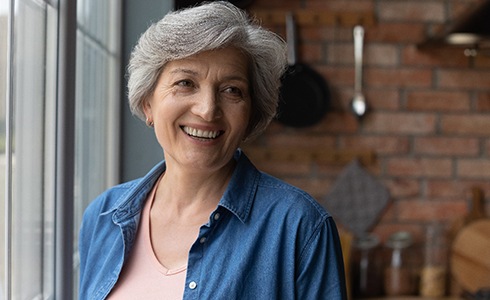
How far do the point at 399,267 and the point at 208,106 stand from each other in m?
1.80

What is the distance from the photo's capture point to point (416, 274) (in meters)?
2.69

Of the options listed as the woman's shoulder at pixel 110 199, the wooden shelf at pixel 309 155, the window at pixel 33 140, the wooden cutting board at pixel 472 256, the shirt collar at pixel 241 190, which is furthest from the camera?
the wooden shelf at pixel 309 155

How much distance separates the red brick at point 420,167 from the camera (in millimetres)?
2723

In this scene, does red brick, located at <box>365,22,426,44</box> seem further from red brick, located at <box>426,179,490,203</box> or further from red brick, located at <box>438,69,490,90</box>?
red brick, located at <box>426,179,490,203</box>

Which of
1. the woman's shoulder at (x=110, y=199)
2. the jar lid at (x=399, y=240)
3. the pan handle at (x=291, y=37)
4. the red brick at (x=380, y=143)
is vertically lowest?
the jar lid at (x=399, y=240)

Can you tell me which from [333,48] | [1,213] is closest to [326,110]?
[333,48]

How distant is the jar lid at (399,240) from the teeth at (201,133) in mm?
1768

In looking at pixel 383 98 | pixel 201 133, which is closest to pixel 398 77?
pixel 383 98

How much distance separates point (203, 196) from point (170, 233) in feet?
0.23

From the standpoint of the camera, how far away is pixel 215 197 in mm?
1072

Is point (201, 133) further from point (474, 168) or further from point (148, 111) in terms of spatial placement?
point (474, 168)

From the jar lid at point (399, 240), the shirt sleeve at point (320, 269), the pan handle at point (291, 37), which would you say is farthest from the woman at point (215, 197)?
the jar lid at point (399, 240)

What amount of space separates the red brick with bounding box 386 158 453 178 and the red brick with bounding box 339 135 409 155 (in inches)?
1.4

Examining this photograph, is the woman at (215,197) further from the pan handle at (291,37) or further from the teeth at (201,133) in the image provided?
the pan handle at (291,37)
